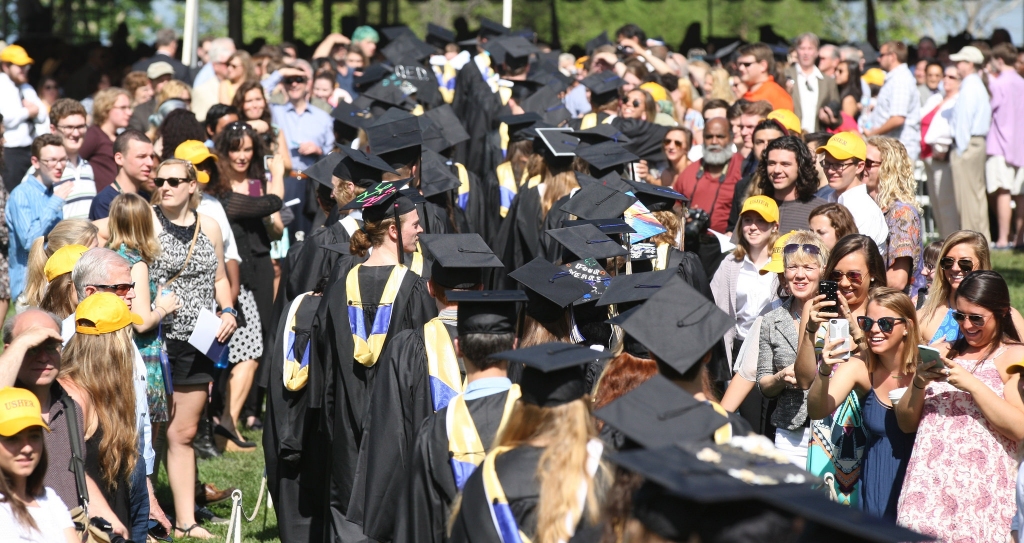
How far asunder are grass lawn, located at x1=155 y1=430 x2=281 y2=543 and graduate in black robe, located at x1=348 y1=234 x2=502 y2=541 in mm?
1968

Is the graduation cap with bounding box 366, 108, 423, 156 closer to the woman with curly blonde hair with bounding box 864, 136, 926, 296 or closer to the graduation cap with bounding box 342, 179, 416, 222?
the graduation cap with bounding box 342, 179, 416, 222

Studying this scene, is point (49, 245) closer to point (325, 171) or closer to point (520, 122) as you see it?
point (325, 171)

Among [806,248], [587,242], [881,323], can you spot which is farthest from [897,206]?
[881,323]

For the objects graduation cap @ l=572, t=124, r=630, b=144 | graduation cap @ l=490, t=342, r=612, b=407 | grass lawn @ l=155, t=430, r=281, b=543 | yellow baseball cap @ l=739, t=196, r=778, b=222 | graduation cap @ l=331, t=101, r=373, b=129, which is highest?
graduation cap @ l=490, t=342, r=612, b=407

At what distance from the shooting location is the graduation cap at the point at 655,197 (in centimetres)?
658

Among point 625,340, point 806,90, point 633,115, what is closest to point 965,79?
point 806,90

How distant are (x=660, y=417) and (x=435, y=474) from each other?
99cm

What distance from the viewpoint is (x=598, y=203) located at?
6.26m

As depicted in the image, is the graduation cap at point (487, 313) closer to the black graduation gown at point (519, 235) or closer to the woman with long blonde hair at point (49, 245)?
the woman with long blonde hair at point (49, 245)

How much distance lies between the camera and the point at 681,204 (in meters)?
7.45

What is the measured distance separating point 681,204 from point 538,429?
4589mm

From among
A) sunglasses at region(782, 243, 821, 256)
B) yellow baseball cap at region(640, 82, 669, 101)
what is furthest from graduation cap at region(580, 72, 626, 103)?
sunglasses at region(782, 243, 821, 256)

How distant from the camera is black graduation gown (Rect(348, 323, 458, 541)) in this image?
14.2 ft

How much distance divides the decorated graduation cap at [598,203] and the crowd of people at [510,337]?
17 mm
